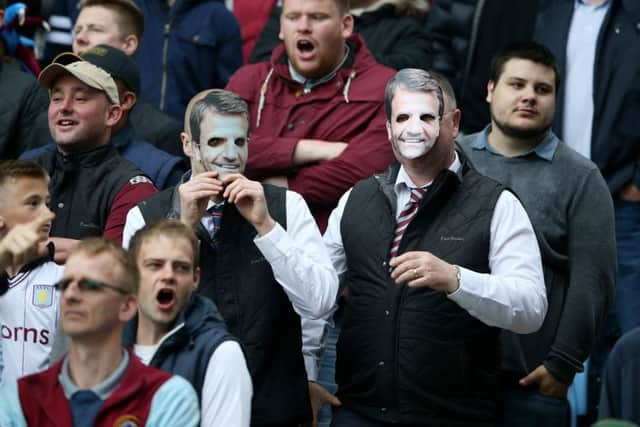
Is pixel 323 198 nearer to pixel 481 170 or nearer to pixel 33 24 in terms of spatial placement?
pixel 481 170

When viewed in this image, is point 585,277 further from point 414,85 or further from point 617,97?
point 617,97

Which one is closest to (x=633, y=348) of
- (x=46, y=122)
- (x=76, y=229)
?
(x=76, y=229)

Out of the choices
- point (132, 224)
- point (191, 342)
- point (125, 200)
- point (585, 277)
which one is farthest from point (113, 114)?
point (585, 277)

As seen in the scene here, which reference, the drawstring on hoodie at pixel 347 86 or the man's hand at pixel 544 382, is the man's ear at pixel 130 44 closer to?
the drawstring on hoodie at pixel 347 86

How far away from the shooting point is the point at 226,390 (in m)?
5.38

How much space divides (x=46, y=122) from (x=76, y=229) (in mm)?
1180

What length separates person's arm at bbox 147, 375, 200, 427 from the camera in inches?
201

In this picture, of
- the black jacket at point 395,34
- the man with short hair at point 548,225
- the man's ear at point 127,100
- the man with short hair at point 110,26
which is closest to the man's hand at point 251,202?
the man with short hair at point 548,225

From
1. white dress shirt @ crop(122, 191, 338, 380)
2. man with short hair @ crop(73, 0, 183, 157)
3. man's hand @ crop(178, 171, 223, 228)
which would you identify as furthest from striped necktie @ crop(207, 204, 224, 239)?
man with short hair @ crop(73, 0, 183, 157)

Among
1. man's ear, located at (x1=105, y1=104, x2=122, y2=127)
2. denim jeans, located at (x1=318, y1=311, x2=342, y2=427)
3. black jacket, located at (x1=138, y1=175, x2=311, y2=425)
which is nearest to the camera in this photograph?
black jacket, located at (x1=138, y1=175, x2=311, y2=425)

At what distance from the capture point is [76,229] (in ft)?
22.4

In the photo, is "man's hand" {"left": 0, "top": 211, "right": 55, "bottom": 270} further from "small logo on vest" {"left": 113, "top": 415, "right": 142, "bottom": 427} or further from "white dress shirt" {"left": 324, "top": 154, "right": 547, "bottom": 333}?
"white dress shirt" {"left": 324, "top": 154, "right": 547, "bottom": 333}

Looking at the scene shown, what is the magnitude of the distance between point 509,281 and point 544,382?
752 mm

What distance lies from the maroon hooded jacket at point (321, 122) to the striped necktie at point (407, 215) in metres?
0.81
